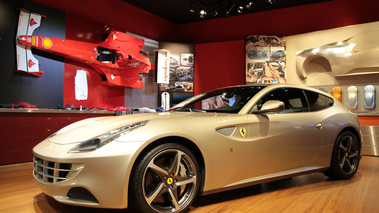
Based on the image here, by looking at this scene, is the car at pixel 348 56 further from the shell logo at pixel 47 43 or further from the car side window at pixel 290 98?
the shell logo at pixel 47 43

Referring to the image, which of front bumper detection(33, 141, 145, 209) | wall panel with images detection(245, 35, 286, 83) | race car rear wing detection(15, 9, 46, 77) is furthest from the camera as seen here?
wall panel with images detection(245, 35, 286, 83)

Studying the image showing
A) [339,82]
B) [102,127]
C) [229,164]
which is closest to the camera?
[102,127]

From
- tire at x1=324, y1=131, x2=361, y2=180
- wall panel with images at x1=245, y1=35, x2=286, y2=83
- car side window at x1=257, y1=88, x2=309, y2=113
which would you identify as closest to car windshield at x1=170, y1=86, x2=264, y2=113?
car side window at x1=257, y1=88, x2=309, y2=113

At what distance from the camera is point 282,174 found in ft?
8.20

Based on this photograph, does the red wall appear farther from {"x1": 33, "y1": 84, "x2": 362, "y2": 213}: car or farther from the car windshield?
the car windshield

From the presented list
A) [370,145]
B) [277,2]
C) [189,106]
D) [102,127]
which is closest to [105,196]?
[102,127]

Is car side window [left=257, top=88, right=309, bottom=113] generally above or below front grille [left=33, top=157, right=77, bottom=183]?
above

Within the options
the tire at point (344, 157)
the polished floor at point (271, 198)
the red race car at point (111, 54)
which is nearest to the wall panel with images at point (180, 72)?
the red race car at point (111, 54)

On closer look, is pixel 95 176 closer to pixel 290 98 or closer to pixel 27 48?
pixel 290 98

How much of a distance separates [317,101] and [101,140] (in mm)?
2419

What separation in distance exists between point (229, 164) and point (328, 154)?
57.2 inches

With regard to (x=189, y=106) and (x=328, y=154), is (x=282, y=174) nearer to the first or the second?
(x=328, y=154)

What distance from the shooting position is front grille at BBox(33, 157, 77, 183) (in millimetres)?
1704

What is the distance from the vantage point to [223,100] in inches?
110
